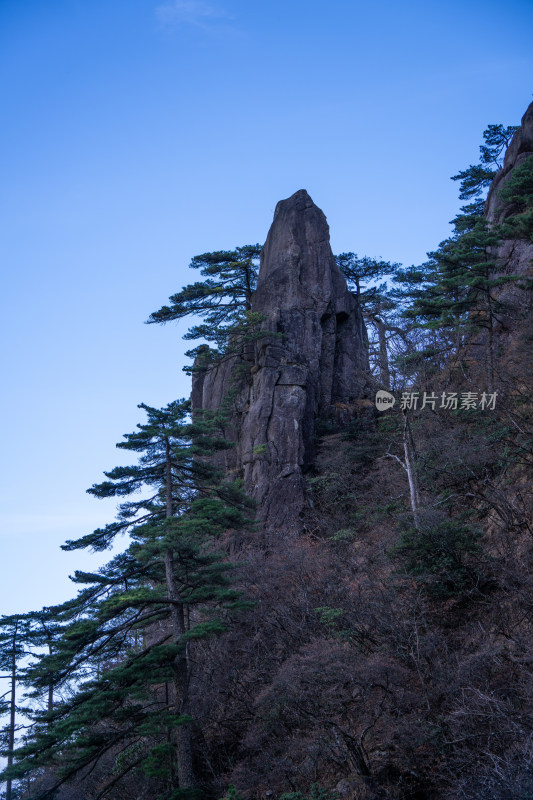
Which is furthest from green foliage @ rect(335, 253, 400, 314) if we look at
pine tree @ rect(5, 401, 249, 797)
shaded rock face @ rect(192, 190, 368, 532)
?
pine tree @ rect(5, 401, 249, 797)

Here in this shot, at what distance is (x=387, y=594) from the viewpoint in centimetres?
1494

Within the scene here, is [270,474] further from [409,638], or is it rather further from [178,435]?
[409,638]

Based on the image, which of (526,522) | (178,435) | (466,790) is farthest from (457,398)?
(466,790)

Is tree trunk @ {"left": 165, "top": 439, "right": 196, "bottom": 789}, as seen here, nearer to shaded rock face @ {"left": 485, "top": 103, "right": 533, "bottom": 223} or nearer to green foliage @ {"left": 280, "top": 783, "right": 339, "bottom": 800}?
green foliage @ {"left": 280, "top": 783, "right": 339, "bottom": 800}

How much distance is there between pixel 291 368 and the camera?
27625 mm

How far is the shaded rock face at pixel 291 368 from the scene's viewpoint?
25625mm

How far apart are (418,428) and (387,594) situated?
882cm

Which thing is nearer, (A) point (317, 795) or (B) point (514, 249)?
(A) point (317, 795)

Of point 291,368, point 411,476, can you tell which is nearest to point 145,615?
point 411,476

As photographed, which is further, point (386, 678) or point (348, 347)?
point (348, 347)

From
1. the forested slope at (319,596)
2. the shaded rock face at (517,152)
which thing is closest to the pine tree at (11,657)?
the forested slope at (319,596)

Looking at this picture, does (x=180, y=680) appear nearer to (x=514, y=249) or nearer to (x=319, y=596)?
(x=319, y=596)

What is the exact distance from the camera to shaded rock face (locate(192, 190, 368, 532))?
25.6 m

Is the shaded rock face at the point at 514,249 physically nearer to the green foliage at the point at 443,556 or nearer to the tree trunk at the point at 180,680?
the green foliage at the point at 443,556
